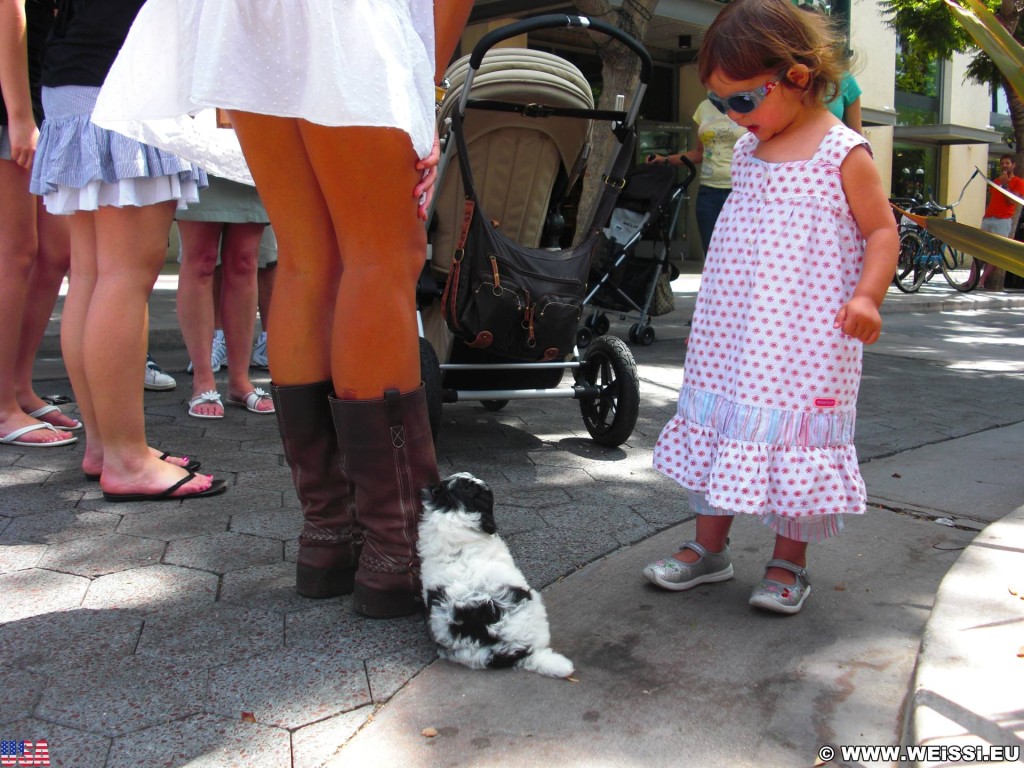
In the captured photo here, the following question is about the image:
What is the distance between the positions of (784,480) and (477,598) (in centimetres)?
78

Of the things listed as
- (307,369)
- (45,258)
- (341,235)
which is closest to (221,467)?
(45,258)

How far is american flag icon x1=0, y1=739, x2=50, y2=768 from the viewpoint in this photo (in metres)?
1.59

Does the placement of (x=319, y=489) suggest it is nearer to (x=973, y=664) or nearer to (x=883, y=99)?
(x=973, y=664)

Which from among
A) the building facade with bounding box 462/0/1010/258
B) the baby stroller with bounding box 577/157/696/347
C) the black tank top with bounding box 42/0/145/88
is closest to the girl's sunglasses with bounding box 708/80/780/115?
the black tank top with bounding box 42/0/145/88

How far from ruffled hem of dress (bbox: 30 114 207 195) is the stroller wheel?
5.89ft

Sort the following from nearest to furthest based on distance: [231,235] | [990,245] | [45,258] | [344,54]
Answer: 1. [344,54]
2. [990,245]
3. [45,258]
4. [231,235]

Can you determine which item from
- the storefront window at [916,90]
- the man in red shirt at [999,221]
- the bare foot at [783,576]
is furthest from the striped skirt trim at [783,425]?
the storefront window at [916,90]

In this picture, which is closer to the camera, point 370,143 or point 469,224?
point 370,143

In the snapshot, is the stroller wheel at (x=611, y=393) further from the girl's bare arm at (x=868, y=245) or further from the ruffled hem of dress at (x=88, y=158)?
the ruffled hem of dress at (x=88, y=158)

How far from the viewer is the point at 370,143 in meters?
1.96

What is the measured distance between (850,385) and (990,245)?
0.77m

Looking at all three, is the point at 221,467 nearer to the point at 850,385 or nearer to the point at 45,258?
the point at 45,258

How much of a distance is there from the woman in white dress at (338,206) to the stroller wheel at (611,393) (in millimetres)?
1712

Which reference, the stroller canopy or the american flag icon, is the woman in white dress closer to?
the american flag icon
